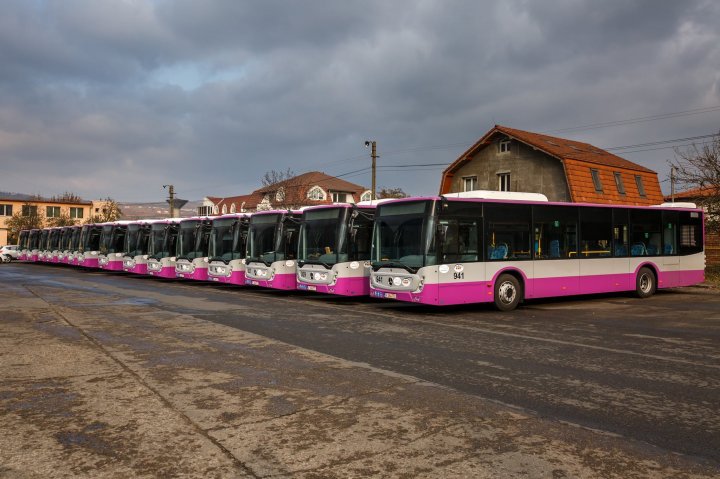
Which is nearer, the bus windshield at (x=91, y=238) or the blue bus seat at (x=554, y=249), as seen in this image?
the blue bus seat at (x=554, y=249)

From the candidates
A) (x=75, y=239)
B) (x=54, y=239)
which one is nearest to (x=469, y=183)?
(x=75, y=239)

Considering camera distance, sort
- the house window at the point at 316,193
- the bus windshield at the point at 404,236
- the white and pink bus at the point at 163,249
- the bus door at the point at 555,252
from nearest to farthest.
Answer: the bus windshield at the point at 404,236 < the bus door at the point at 555,252 < the white and pink bus at the point at 163,249 < the house window at the point at 316,193

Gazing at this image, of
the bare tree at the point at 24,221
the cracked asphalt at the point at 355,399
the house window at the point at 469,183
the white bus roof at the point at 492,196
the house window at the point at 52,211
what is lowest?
the cracked asphalt at the point at 355,399

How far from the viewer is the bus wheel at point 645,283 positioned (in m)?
18.1

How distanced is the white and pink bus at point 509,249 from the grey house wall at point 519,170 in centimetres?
1951

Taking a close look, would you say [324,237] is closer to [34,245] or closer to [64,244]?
[64,244]

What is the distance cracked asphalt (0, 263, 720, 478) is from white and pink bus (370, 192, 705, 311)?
6.57 feet

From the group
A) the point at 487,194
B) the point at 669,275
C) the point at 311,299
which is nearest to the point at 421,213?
the point at 487,194

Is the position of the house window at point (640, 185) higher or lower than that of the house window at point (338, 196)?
lower

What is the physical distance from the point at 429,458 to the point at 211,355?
187 inches

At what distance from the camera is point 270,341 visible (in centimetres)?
946

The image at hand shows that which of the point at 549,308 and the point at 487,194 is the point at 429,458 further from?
the point at 549,308

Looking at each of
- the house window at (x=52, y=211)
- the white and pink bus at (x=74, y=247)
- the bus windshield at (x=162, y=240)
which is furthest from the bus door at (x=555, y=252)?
the house window at (x=52, y=211)

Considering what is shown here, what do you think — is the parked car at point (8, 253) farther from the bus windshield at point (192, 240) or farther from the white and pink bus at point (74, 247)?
the bus windshield at point (192, 240)
